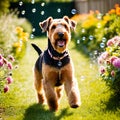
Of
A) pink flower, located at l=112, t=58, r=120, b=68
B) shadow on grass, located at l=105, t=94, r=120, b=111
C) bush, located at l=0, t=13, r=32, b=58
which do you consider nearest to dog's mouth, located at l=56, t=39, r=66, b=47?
pink flower, located at l=112, t=58, r=120, b=68

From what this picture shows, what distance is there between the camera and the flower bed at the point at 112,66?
21.2 feet

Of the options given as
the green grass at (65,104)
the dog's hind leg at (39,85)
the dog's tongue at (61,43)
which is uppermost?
the dog's tongue at (61,43)

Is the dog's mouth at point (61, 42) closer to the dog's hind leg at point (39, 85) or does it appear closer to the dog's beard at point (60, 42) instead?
the dog's beard at point (60, 42)

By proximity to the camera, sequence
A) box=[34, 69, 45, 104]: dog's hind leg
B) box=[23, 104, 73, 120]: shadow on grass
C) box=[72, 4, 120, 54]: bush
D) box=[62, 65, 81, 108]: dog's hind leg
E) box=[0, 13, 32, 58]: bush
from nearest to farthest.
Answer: box=[23, 104, 73, 120]: shadow on grass, box=[62, 65, 81, 108]: dog's hind leg, box=[34, 69, 45, 104]: dog's hind leg, box=[0, 13, 32, 58]: bush, box=[72, 4, 120, 54]: bush

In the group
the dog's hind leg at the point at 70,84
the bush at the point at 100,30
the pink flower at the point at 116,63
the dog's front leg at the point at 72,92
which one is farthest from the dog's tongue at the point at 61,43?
the bush at the point at 100,30

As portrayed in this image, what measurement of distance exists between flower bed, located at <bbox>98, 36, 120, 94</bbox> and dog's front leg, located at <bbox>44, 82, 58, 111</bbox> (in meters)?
0.95

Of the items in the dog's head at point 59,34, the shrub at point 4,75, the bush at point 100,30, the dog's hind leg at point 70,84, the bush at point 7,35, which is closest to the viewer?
the dog's head at point 59,34

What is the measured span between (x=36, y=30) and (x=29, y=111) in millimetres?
17234

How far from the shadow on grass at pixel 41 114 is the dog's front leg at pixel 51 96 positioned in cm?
10

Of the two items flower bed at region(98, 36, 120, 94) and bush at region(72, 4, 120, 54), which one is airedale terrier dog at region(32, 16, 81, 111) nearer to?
flower bed at region(98, 36, 120, 94)

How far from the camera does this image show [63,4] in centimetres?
2583

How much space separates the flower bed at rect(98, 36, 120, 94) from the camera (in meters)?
6.45

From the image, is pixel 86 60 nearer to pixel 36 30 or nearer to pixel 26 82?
pixel 26 82

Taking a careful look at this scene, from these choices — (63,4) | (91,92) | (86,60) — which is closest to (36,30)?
(63,4)
